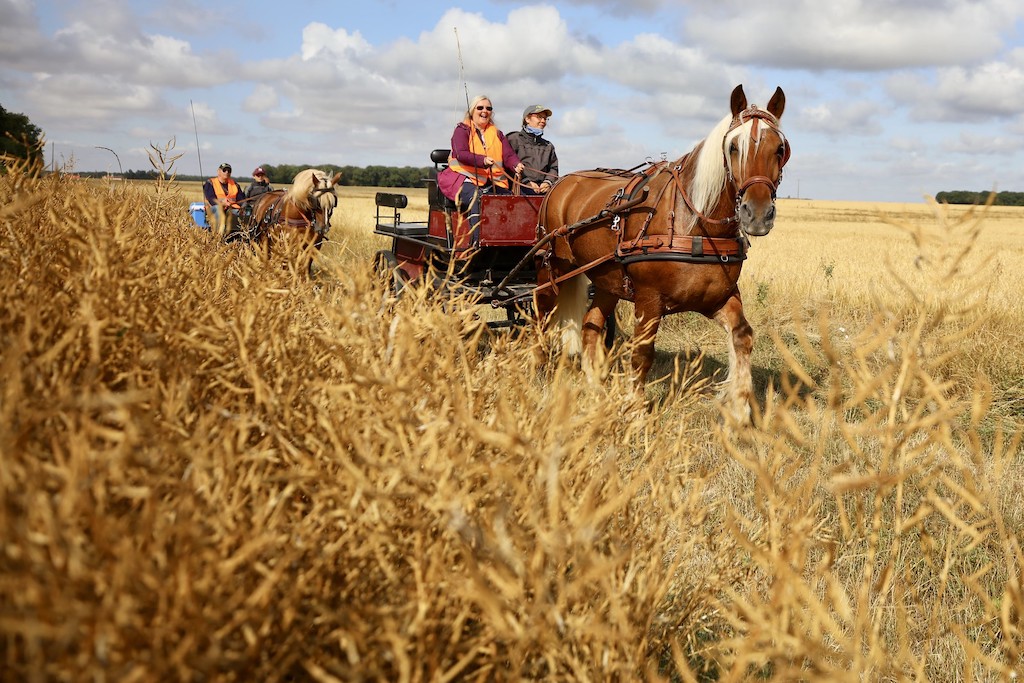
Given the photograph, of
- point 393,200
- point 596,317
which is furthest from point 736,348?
point 393,200

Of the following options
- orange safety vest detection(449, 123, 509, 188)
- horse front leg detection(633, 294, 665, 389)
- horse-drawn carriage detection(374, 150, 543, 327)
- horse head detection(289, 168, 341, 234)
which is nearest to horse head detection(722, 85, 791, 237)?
horse front leg detection(633, 294, 665, 389)

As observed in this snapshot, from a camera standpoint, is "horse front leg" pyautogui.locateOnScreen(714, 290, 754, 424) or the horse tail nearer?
"horse front leg" pyautogui.locateOnScreen(714, 290, 754, 424)

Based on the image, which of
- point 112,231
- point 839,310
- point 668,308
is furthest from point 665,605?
point 839,310

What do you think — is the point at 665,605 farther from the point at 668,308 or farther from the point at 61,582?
the point at 668,308

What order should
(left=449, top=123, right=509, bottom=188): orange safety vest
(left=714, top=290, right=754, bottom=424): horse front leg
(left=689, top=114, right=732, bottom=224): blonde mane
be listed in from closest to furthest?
1. (left=689, top=114, right=732, bottom=224): blonde mane
2. (left=714, top=290, right=754, bottom=424): horse front leg
3. (left=449, top=123, right=509, bottom=188): orange safety vest

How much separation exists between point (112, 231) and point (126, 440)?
131 cm

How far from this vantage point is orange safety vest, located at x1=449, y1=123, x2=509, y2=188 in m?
6.90

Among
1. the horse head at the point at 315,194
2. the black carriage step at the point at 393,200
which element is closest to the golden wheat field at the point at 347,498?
the black carriage step at the point at 393,200

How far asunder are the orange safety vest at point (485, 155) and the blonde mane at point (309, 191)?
4.31 m

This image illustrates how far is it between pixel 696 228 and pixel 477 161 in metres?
2.53

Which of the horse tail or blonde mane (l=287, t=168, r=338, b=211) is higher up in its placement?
blonde mane (l=287, t=168, r=338, b=211)

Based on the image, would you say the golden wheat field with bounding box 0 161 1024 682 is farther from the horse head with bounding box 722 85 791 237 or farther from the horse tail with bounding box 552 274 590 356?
the horse tail with bounding box 552 274 590 356

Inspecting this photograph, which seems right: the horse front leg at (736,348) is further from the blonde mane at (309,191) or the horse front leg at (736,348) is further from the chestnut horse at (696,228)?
the blonde mane at (309,191)

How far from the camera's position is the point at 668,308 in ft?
17.4
